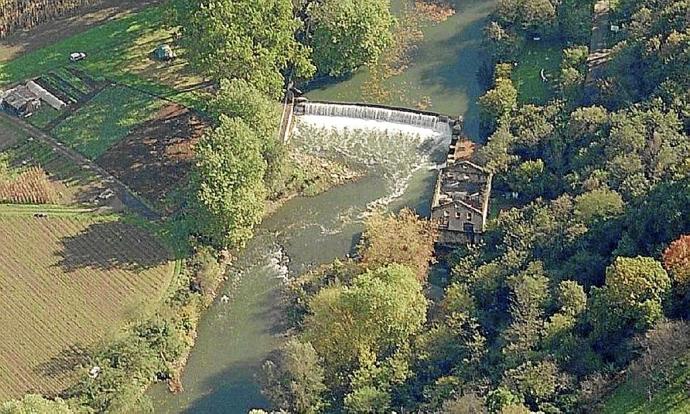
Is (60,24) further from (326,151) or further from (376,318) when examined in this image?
(376,318)

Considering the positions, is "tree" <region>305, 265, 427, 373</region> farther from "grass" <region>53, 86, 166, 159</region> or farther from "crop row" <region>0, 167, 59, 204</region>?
"grass" <region>53, 86, 166, 159</region>

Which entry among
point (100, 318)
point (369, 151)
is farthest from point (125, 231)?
point (369, 151)

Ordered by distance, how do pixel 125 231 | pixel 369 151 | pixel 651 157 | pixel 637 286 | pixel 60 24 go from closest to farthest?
pixel 637 286, pixel 651 157, pixel 125 231, pixel 369 151, pixel 60 24

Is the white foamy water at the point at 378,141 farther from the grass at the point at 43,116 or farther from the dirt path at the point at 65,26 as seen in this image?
the dirt path at the point at 65,26

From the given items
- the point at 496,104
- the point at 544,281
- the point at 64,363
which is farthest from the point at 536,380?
the point at 496,104

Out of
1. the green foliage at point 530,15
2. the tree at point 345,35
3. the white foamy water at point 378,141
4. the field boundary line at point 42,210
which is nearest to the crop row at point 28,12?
the field boundary line at point 42,210

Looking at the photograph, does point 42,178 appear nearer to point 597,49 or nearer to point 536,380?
point 536,380

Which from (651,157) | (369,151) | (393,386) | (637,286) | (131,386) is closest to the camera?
(637,286)
